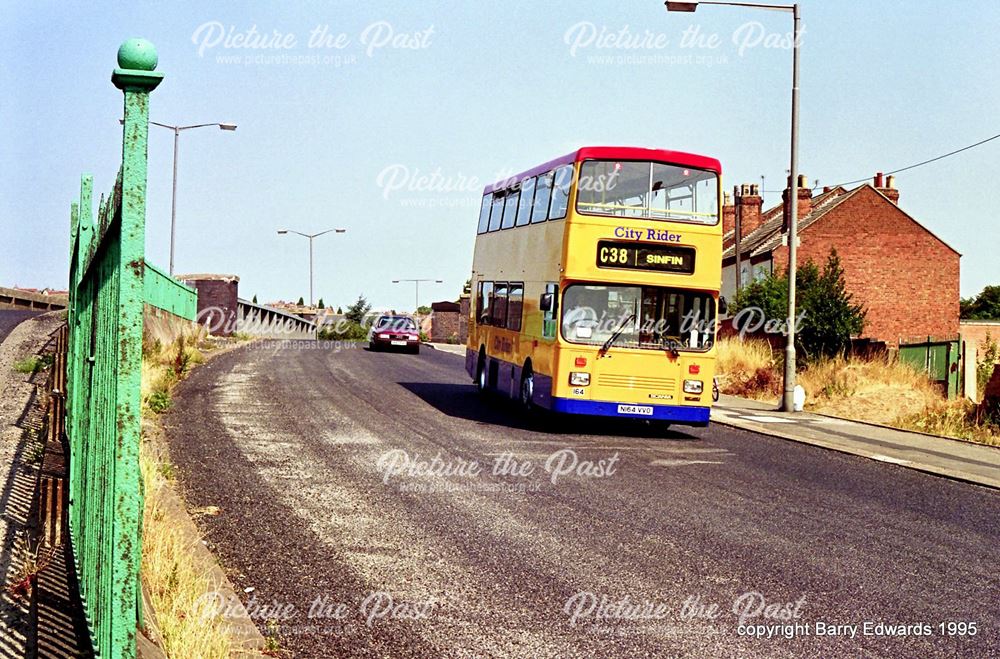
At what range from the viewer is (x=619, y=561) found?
7.50 metres

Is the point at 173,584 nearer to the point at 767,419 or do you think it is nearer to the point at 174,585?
the point at 174,585

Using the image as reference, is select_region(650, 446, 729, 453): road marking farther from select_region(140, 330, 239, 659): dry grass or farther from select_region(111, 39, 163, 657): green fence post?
select_region(111, 39, 163, 657): green fence post

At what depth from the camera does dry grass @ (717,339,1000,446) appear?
19.1 m

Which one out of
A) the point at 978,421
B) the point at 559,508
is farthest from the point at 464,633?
the point at 978,421

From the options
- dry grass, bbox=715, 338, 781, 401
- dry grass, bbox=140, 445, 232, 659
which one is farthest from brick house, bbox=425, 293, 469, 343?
dry grass, bbox=140, 445, 232, 659

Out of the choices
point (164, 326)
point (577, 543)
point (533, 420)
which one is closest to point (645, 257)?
point (533, 420)

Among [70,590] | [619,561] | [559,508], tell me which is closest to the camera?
[70,590]

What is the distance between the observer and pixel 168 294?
1086 inches

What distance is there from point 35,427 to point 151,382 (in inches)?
268

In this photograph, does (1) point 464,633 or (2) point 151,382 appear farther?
(2) point 151,382

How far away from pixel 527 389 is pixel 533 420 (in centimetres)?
55

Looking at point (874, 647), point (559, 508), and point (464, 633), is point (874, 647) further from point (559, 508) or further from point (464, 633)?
point (559, 508)

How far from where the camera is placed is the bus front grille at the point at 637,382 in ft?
53.3

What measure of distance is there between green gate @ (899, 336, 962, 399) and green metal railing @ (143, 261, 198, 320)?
659 inches
